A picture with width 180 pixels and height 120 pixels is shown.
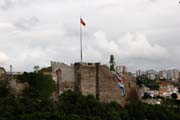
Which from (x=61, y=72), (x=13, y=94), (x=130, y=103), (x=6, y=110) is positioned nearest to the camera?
(x=6, y=110)

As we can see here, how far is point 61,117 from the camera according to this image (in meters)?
54.7

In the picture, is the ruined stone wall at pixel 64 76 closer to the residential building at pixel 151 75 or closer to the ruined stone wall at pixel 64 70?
the ruined stone wall at pixel 64 70

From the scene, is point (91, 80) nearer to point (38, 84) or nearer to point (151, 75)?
point (38, 84)

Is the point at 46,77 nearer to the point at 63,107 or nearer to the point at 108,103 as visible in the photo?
the point at 63,107

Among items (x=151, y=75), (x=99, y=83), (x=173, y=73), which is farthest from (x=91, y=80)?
(x=173, y=73)

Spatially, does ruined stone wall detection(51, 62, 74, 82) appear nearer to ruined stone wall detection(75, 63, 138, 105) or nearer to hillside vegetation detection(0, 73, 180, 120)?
ruined stone wall detection(75, 63, 138, 105)

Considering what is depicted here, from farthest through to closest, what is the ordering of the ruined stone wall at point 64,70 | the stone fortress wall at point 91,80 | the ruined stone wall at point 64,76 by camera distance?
the stone fortress wall at point 91,80 < the ruined stone wall at point 64,70 < the ruined stone wall at point 64,76

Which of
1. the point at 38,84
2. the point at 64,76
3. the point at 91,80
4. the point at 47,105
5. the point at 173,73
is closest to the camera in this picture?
the point at 47,105

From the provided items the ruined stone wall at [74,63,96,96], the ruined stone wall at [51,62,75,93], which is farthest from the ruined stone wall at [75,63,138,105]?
the ruined stone wall at [51,62,75,93]

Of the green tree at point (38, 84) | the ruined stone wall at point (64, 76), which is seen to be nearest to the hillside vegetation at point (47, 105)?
the green tree at point (38, 84)

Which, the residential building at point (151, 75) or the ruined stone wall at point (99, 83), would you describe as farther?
the residential building at point (151, 75)

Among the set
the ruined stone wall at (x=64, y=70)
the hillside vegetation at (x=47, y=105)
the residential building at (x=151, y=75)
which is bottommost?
the hillside vegetation at (x=47, y=105)

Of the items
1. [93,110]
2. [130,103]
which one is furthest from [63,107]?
[130,103]

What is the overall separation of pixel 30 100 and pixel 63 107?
3.78 metres
